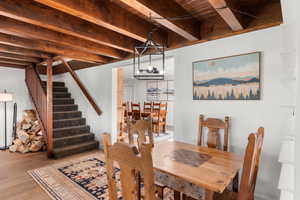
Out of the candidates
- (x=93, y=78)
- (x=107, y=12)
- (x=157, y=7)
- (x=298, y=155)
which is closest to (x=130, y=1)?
(x=157, y=7)

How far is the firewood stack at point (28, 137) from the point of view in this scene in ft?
13.1

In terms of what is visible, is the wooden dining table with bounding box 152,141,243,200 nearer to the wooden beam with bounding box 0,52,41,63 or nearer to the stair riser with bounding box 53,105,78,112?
the stair riser with bounding box 53,105,78,112

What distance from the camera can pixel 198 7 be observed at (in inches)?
78.2

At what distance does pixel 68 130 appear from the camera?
4148 mm

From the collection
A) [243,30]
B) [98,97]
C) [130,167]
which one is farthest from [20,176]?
[243,30]

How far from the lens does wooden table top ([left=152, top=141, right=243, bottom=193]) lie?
3.91 ft

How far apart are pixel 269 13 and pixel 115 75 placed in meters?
3.08

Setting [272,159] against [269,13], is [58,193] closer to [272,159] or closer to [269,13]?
[272,159]

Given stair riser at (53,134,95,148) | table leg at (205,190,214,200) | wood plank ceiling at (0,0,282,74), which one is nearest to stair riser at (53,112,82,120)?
stair riser at (53,134,95,148)

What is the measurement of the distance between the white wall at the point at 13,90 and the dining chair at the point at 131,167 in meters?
5.07

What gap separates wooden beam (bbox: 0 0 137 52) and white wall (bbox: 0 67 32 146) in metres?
3.75

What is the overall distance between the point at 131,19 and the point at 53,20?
3.11ft

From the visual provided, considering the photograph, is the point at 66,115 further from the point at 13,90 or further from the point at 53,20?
the point at 53,20

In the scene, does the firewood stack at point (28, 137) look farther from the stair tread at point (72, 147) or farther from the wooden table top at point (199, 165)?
the wooden table top at point (199, 165)
